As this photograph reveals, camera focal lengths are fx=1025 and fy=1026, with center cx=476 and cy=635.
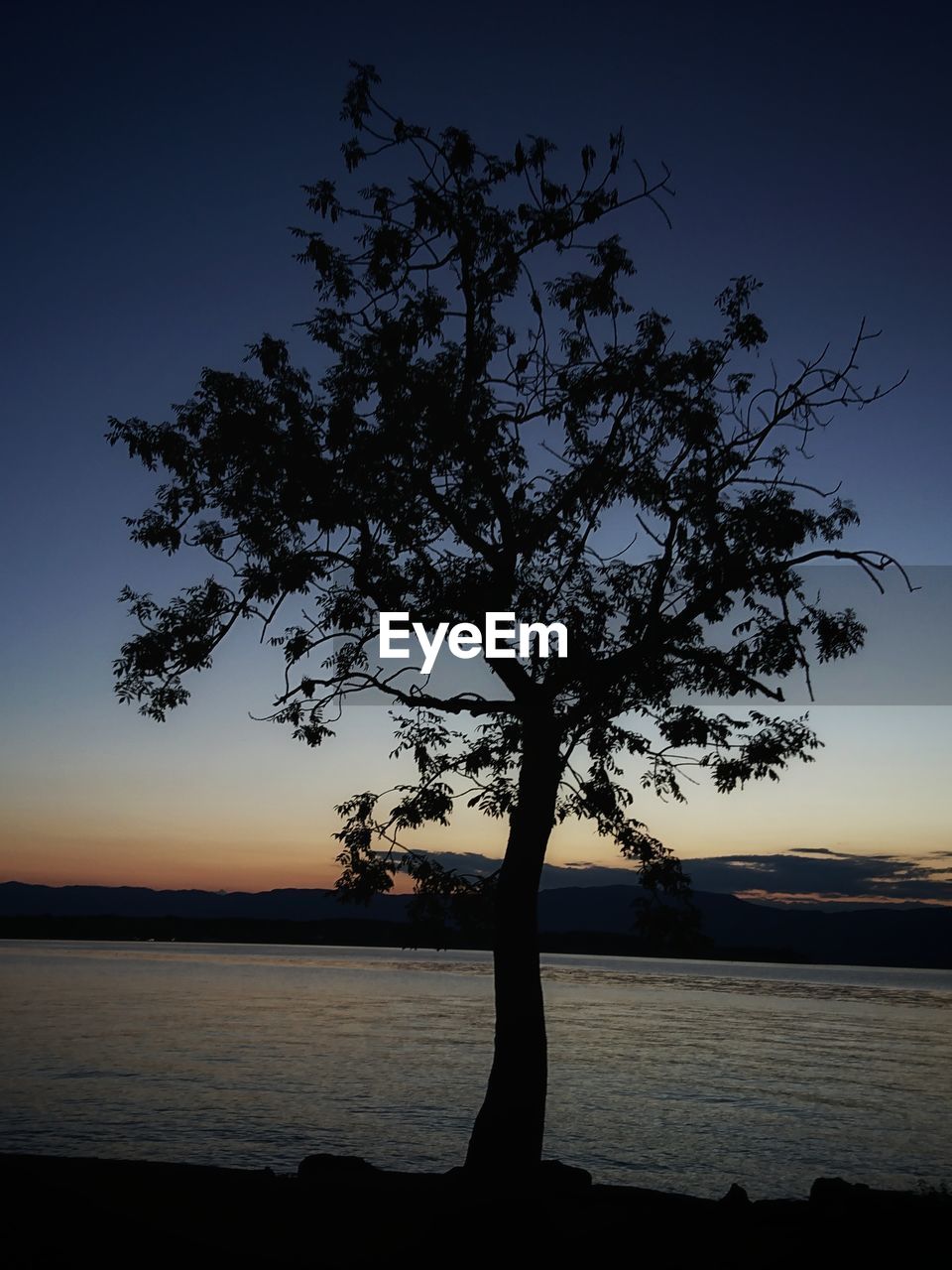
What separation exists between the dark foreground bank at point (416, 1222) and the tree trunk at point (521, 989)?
0.62 m

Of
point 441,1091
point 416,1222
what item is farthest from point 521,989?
point 441,1091

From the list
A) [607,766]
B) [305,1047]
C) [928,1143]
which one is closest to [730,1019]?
[305,1047]

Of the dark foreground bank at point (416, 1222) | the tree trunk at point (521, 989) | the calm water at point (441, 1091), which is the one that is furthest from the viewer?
the calm water at point (441, 1091)

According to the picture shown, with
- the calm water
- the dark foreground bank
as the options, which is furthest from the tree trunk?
the calm water

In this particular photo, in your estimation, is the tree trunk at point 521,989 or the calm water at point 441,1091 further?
the calm water at point 441,1091

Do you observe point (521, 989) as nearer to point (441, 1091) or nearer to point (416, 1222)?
point (416, 1222)

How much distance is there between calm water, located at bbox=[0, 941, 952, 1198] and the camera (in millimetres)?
35844

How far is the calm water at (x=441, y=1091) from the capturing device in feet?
118

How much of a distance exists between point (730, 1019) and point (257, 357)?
12512 cm

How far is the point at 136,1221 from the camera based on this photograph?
13.9m

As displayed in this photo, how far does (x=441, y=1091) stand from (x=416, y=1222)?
128 ft

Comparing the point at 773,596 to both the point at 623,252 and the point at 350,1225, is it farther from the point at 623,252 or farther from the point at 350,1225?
the point at 350,1225

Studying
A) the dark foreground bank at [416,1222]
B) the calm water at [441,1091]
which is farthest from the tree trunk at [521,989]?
the calm water at [441,1091]
